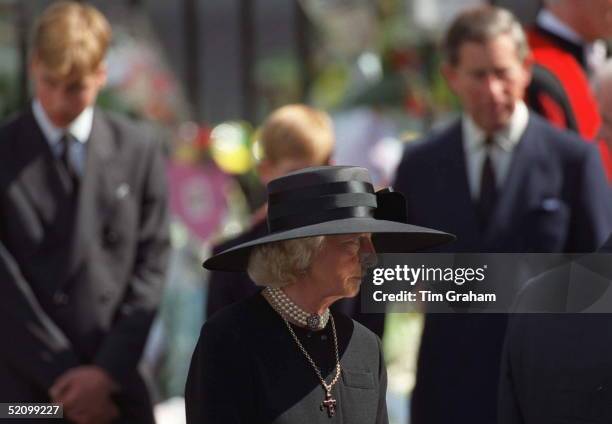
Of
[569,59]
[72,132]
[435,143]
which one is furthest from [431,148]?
[72,132]

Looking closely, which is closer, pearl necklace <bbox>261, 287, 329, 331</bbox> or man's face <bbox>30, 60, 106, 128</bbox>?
pearl necklace <bbox>261, 287, 329, 331</bbox>

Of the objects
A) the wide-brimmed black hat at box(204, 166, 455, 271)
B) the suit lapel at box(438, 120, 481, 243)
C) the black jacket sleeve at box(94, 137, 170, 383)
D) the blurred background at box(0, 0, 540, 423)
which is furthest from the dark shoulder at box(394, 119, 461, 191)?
the blurred background at box(0, 0, 540, 423)

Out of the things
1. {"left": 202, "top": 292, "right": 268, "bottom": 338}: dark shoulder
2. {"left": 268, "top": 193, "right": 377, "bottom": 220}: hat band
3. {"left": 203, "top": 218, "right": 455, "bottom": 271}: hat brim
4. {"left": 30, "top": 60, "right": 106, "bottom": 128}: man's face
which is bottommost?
{"left": 202, "top": 292, "right": 268, "bottom": 338}: dark shoulder

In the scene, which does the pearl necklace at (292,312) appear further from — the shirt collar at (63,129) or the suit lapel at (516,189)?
the shirt collar at (63,129)

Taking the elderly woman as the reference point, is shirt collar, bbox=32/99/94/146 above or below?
above

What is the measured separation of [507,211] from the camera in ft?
11.0

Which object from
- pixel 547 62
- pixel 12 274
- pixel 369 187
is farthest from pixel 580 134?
pixel 12 274

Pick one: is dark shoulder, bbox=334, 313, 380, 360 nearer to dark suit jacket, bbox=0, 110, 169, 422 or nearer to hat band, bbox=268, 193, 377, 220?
hat band, bbox=268, 193, 377, 220

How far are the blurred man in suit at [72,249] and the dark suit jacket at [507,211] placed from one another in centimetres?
79

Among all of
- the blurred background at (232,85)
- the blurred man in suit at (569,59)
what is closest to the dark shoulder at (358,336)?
the blurred man in suit at (569,59)

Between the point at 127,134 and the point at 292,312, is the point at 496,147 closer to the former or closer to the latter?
the point at 127,134

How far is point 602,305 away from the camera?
2.56m

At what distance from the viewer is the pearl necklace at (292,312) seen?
8.10 ft

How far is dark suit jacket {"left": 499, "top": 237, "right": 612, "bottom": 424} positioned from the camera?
241 centimetres
